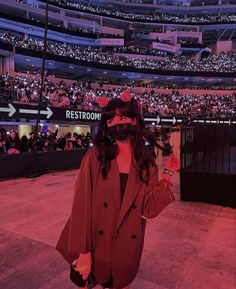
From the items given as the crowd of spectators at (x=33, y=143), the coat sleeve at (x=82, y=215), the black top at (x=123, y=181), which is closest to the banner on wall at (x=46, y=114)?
the crowd of spectators at (x=33, y=143)

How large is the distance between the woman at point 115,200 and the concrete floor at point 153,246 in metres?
1.48

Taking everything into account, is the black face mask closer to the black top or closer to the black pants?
the black top

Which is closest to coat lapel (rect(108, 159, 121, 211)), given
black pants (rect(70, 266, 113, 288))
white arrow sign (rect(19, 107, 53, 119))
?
black pants (rect(70, 266, 113, 288))

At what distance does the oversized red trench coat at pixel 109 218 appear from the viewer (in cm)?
191

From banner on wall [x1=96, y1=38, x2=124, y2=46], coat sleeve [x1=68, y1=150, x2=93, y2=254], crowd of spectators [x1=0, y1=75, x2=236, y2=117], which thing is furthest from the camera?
banner on wall [x1=96, y1=38, x2=124, y2=46]

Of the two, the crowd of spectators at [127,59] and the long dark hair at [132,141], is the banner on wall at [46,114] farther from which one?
the crowd of spectators at [127,59]

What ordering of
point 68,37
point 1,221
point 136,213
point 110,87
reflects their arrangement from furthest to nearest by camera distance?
1. point 68,37
2. point 110,87
3. point 1,221
4. point 136,213

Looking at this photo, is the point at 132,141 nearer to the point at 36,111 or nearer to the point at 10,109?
the point at 10,109

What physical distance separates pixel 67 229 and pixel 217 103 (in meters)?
31.3

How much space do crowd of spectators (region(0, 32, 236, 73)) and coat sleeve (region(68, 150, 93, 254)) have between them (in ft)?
95.0

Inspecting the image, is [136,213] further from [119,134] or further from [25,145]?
[25,145]

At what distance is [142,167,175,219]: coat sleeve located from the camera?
77.5 inches

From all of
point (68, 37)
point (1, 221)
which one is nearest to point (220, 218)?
point (1, 221)

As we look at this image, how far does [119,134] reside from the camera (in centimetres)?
198
